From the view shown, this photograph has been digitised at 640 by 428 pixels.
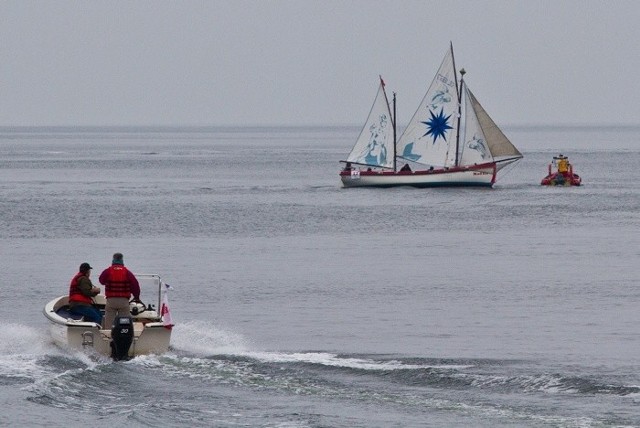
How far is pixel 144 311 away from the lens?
30297 millimetres

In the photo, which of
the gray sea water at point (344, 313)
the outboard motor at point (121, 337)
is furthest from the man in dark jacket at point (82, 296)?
the outboard motor at point (121, 337)

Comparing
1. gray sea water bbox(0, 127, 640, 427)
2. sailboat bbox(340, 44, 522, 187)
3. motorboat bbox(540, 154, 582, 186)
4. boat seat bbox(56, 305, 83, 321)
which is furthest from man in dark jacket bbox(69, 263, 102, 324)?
motorboat bbox(540, 154, 582, 186)

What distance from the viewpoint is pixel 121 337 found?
2792cm

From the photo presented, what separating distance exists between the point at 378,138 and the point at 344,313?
6202cm

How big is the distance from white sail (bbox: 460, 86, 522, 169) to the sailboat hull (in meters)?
0.86

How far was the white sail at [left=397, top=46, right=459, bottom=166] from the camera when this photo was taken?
3762 inches

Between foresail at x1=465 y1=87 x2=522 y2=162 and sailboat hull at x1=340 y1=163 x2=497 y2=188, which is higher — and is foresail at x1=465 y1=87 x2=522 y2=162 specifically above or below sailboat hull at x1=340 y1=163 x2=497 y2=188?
above

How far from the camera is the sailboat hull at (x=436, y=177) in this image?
313 ft

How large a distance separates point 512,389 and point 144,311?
9.02 meters

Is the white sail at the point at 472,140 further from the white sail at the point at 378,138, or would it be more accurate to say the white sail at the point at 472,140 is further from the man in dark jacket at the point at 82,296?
the man in dark jacket at the point at 82,296

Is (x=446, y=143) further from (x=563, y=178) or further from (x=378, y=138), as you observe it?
(x=563, y=178)

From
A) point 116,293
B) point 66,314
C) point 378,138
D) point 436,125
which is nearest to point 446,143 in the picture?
point 436,125

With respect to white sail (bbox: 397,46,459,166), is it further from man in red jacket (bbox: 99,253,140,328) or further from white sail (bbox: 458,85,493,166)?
man in red jacket (bbox: 99,253,140,328)

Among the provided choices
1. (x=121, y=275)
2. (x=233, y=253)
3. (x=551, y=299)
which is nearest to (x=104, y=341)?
(x=121, y=275)
